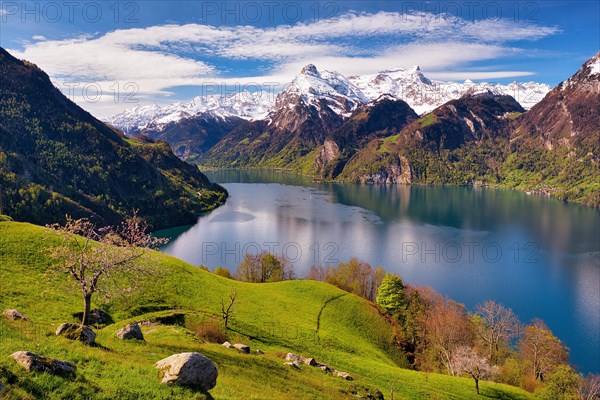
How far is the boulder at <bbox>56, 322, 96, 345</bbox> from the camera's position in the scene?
2406cm

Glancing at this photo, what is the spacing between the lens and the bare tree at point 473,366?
47094 millimetres

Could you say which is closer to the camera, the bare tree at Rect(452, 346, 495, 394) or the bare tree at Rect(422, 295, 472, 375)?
the bare tree at Rect(452, 346, 495, 394)

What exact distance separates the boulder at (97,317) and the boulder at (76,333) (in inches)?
713

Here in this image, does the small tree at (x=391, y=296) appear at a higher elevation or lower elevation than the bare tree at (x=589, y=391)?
higher

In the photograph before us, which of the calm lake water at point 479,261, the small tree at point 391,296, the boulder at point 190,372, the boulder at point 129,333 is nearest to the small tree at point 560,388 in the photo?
the small tree at point 391,296

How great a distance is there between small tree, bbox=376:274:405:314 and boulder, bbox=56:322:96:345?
230ft

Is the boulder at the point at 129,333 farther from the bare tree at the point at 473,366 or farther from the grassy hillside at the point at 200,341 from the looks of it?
the bare tree at the point at 473,366

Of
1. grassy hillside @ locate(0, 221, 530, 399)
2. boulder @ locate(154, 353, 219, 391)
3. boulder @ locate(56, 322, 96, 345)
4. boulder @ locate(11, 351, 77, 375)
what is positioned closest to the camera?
boulder @ locate(11, 351, 77, 375)

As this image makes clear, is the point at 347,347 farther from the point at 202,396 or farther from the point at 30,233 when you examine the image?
the point at 30,233

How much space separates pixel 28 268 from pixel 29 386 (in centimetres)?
4038

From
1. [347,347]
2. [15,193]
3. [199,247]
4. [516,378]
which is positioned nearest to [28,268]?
[347,347]

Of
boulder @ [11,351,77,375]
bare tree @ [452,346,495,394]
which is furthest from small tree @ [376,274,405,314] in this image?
boulder @ [11,351,77,375]

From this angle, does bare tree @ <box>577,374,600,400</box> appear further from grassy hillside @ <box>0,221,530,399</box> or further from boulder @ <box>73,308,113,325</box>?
boulder @ <box>73,308,113,325</box>

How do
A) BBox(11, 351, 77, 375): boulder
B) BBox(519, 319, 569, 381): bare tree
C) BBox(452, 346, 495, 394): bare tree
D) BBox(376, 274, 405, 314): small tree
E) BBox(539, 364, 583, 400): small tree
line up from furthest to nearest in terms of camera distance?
BBox(376, 274, 405, 314): small tree, BBox(519, 319, 569, 381): bare tree, BBox(539, 364, 583, 400): small tree, BBox(452, 346, 495, 394): bare tree, BBox(11, 351, 77, 375): boulder
